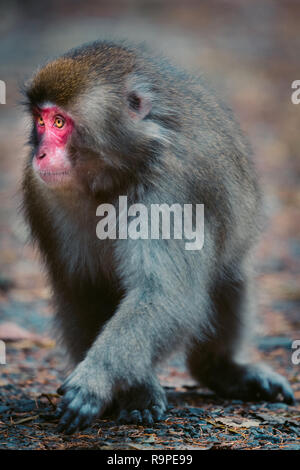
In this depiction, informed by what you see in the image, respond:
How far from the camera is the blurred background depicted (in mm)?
6691

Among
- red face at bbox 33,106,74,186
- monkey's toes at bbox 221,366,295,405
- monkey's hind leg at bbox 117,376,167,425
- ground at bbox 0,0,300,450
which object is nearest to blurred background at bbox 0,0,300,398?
ground at bbox 0,0,300,450

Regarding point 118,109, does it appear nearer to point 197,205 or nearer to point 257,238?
point 197,205

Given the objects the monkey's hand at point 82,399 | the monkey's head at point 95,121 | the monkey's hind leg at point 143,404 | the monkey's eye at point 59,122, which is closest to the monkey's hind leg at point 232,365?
the monkey's hind leg at point 143,404

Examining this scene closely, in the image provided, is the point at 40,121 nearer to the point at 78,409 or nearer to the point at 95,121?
the point at 95,121

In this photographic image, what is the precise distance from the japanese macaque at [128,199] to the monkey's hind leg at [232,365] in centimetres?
33

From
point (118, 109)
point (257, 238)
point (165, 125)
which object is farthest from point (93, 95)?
point (257, 238)

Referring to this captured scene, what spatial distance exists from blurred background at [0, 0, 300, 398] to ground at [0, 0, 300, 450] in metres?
0.02

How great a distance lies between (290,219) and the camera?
30.7 feet

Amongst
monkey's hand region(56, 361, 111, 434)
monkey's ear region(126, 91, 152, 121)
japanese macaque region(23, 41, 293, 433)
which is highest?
monkey's ear region(126, 91, 152, 121)

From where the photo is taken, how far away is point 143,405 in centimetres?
420

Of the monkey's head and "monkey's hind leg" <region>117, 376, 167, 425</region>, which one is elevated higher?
the monkey's head

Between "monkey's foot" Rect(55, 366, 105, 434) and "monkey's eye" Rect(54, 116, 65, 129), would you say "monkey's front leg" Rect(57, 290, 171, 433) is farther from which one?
"monkey's eye" Rect(54, 116, 65, 129)

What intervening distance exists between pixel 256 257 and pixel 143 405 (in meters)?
3.99
